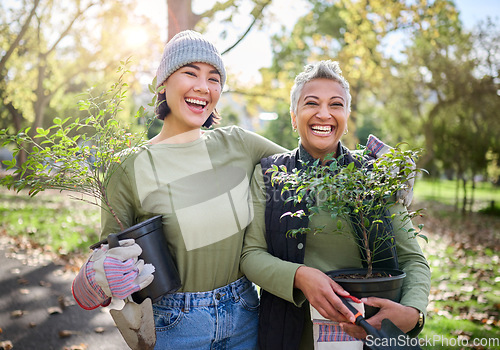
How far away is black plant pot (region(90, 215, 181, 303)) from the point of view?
1806mm

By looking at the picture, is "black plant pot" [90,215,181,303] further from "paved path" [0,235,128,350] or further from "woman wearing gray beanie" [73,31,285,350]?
"paved path" [0,235,128,350]

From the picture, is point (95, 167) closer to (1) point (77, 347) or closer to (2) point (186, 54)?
(2) point (186, 54)

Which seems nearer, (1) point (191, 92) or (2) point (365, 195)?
(2) point (365, 195)

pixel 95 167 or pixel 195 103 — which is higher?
pixel 195 103

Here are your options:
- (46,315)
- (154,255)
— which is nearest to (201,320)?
(154,255)

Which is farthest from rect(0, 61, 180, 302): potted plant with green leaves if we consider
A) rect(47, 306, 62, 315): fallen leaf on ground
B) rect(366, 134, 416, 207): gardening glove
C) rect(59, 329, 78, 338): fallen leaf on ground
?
rect(47, 306, 62, 315): fallen leaf on ground

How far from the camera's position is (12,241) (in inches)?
313

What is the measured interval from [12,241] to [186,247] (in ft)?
24.5

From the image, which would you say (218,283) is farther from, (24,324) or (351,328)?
(24,324)

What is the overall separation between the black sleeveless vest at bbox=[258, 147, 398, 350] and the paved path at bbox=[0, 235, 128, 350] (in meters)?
2.44

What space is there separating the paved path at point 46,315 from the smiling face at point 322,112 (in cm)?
301

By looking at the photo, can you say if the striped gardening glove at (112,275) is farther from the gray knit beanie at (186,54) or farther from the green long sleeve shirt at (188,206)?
the gray knit beanie at (186,54)

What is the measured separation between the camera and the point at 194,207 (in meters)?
2.05

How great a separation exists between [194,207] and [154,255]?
1.09 feet
